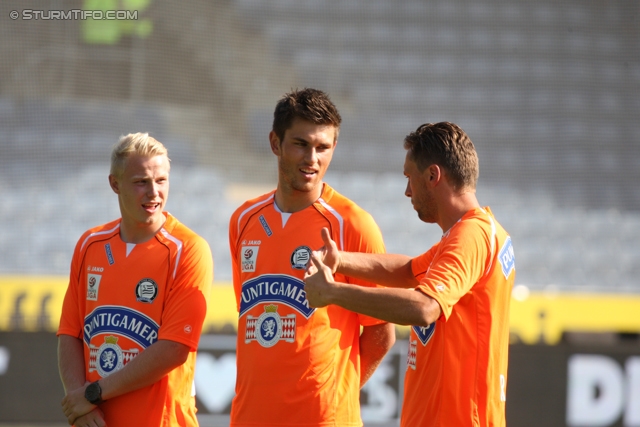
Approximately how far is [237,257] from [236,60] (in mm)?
7522

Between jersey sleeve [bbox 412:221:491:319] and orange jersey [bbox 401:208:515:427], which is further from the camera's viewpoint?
orange jersey [bbox 401:208:515:427]

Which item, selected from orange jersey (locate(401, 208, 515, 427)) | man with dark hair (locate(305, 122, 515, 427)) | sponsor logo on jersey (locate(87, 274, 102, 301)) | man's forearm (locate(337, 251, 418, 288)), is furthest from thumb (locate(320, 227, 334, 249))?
sponsor logo on jersey (locate(87, 274, 102, 301))

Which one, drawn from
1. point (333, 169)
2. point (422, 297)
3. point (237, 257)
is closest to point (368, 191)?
point (333, 169)

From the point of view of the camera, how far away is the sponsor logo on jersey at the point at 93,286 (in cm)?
290

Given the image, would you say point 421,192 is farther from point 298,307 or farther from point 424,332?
point 298,307

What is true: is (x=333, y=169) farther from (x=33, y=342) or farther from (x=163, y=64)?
(x=33, y=342)

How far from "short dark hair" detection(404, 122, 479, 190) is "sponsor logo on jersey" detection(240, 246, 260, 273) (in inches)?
28.7

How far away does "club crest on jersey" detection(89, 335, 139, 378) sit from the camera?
9.23 feet

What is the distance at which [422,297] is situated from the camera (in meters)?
2.28

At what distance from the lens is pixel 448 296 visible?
231 centimetres

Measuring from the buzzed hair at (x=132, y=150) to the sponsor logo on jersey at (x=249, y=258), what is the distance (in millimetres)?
492

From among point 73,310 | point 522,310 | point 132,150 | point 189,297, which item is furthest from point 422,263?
point 522,310

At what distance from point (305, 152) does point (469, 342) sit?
93cm

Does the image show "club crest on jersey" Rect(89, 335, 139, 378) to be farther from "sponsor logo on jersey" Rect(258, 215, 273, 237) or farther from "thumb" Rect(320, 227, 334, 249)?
"thumb" Rect(320, 227, 334, 249)
